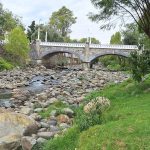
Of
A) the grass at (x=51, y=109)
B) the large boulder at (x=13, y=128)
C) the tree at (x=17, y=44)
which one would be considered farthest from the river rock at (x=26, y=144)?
the tree at (x=17, y=44)

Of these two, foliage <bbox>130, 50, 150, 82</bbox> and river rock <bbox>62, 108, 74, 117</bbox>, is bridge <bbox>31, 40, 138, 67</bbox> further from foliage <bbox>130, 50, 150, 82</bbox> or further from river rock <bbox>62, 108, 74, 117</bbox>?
river rock <bbox>62, 108, 74, 117</bbox>

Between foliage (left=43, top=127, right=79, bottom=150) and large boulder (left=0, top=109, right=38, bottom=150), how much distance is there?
1074mm

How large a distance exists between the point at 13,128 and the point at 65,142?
2.35 metres

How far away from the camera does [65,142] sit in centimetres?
1314

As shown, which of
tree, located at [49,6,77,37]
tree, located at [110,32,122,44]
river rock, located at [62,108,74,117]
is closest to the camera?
river rock, located at [62,108,74,117]

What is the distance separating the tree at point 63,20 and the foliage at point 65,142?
3709 inches

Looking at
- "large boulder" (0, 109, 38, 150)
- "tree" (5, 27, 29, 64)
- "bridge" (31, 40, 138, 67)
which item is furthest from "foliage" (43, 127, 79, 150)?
"bridge" (31, 40, 138, 67)

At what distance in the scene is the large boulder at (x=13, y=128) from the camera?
12805 millimetres

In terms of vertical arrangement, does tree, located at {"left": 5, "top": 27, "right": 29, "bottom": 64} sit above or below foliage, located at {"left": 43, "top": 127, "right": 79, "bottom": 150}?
above

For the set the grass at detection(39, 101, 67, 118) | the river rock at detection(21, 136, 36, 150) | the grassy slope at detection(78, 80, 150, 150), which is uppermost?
the grassy slope at detection(78, 80, 150, 150)

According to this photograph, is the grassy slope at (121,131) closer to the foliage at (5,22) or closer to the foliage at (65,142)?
the foliage at (65,142)

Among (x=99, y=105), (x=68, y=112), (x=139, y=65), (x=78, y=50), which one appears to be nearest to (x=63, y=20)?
(x=78, y=50)

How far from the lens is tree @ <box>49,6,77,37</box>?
107 m

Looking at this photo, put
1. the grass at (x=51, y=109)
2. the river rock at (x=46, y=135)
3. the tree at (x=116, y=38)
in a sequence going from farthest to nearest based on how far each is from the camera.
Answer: the tree at (x=116, y=38) < the grass at (x=51, y=109) < the river rock at (x=46, y=135)
